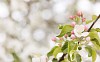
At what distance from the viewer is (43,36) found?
103 inches

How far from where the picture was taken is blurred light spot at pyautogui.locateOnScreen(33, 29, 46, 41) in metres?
2.60

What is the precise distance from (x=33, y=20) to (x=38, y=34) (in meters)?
0.11

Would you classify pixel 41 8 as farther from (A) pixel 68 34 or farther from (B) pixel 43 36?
(A) pixel 68 34

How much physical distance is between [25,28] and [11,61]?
17.9 inches

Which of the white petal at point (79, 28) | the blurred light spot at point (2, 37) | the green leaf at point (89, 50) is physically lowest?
the blurred light spot at point (2, 37)

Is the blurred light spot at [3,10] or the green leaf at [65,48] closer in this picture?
the green leaf at [65,48]

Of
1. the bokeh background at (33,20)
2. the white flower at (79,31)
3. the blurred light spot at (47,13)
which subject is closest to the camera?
the white flower at (79,31)

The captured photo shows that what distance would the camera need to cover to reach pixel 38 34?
2617mm

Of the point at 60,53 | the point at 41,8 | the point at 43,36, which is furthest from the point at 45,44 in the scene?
the point at 60,53

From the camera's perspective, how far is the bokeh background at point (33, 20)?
98.7 inches

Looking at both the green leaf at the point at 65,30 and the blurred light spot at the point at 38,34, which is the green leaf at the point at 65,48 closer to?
the green leaf at the point at 65,30

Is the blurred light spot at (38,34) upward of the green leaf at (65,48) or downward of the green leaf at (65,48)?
downward

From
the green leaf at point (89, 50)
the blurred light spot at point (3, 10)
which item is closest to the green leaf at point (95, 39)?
the green leaf at point (89, 50)

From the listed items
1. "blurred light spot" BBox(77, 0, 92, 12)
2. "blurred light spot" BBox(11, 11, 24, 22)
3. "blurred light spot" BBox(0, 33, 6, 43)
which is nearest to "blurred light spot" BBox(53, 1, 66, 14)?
"blurred light spot" BBox(77, 0, 92, 12)
